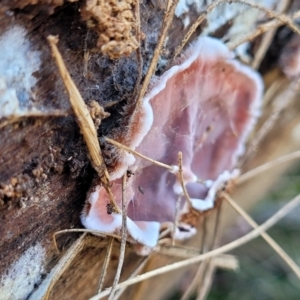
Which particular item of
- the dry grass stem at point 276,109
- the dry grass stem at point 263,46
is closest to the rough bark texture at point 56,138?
the dry grass stem at point 263,46

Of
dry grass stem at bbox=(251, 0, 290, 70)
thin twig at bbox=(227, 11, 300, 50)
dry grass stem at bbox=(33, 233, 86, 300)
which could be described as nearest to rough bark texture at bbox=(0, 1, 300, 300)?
dry grass stem at bbox=(33, 233, 86, 300)

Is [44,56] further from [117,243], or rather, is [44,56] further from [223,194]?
[223,194]

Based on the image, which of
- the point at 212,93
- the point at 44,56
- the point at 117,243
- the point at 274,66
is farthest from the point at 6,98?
the point at 274,66

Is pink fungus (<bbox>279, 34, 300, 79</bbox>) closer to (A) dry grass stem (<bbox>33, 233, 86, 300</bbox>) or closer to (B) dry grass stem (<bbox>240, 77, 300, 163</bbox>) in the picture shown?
(B) dry grass stem (<bbox>240, 77, 300, 163</bbox>)

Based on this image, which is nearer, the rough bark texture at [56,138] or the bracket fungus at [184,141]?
the rough bark texture at [56,138]

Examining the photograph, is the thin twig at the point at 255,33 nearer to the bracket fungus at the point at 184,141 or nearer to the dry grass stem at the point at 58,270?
the bracket fungus at the point at 184,141
